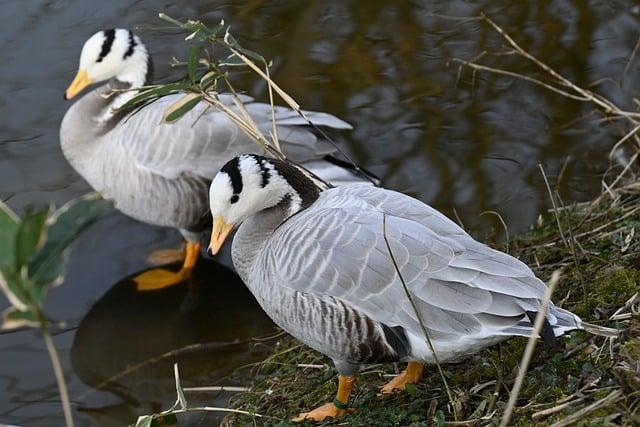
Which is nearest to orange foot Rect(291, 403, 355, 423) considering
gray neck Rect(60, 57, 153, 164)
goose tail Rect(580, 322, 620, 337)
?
goose tail Rect(580, 322, 620, 337)

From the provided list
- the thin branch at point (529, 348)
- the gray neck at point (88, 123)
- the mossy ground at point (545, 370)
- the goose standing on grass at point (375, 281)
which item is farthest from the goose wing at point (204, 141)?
the thin branch at point (529, 348)

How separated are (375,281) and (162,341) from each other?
2472mm

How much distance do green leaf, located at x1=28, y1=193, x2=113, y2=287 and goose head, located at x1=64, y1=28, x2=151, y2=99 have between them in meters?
4.78

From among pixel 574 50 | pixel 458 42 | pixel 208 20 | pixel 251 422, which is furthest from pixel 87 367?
pixel 574 50

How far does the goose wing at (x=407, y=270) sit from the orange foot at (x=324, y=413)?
60 cm

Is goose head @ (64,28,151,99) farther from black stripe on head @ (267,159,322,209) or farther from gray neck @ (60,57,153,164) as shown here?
black stripe on head @ (267,159,322,209)

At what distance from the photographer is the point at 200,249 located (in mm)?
6535

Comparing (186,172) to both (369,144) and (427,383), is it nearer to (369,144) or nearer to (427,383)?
(369,144)

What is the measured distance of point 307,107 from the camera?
7.26 metres

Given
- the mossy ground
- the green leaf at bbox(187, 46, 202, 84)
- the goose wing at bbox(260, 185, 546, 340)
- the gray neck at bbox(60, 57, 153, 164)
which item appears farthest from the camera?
the gray neck at bbox(60, 57, 153, 164)

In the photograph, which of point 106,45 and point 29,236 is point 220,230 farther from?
point 106,45

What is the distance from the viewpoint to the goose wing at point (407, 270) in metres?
3.41

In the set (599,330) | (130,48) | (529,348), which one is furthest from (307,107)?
(529,348)

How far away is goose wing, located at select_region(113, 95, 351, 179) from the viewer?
19.1 ft
